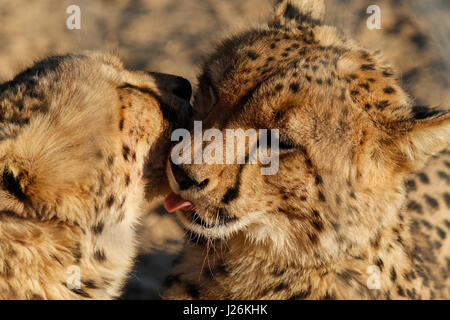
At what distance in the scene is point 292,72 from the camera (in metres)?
1.50

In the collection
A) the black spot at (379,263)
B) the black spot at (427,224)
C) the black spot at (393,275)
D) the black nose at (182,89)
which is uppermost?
the black nose at (182,89)

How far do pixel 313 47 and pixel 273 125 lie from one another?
0.35 meters

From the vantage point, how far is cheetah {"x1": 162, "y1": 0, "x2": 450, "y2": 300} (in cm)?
147

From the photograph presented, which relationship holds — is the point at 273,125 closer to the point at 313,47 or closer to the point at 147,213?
the point at 313,47

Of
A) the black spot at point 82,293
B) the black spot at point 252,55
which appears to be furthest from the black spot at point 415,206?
the black spot at point 82,293

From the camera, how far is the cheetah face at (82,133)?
1326 mm

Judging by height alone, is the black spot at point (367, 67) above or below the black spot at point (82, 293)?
above

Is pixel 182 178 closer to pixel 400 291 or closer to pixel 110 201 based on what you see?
pixel 110 201

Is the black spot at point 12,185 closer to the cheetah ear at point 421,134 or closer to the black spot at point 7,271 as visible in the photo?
the black spot at point 7,271

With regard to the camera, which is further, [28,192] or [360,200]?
[360,200]

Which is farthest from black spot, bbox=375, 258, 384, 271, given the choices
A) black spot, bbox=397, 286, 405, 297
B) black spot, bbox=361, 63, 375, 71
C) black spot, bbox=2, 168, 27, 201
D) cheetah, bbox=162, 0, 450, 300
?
black spot, bbox=2, 168, 27, 201

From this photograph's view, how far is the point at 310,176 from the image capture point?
58.9 inches
